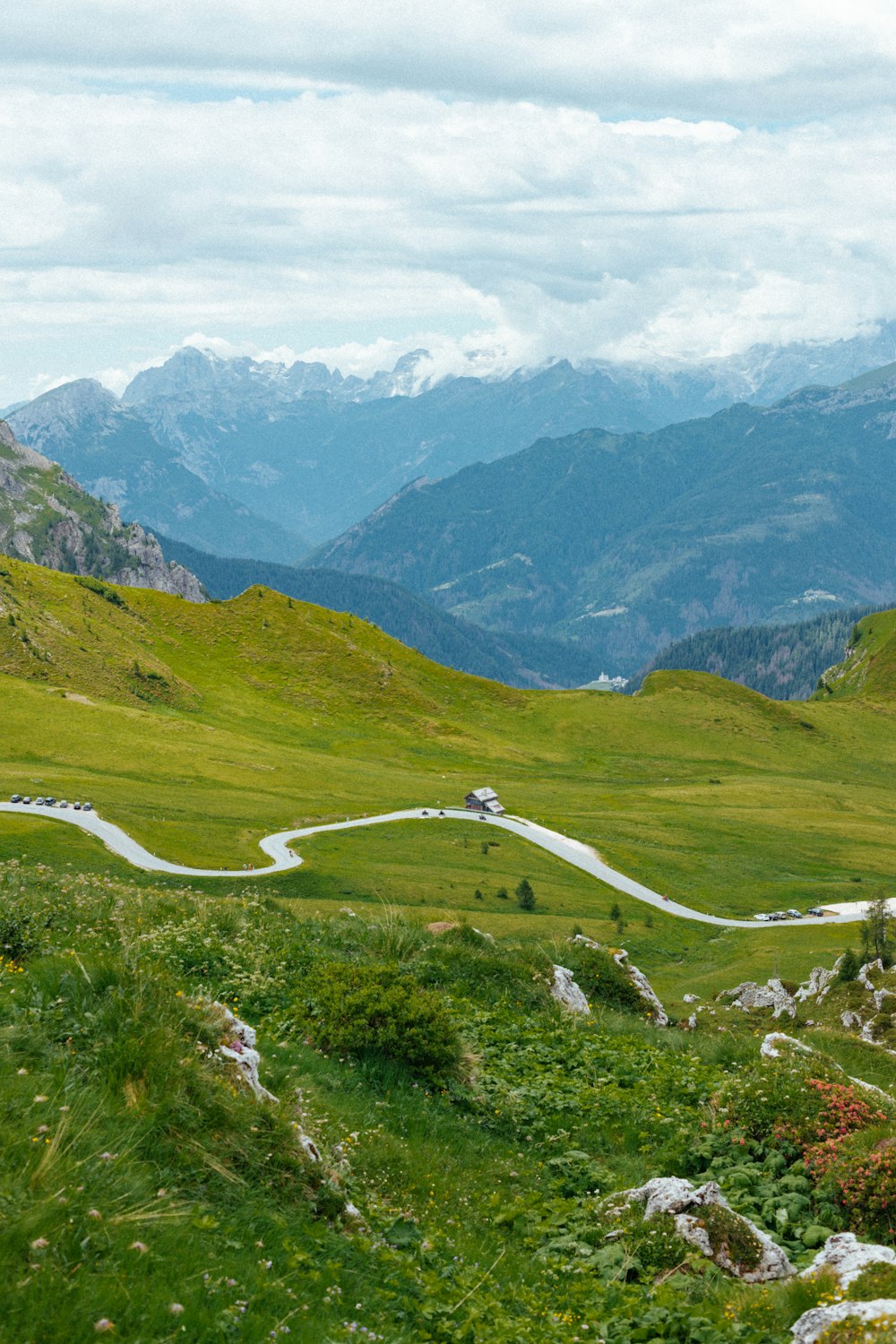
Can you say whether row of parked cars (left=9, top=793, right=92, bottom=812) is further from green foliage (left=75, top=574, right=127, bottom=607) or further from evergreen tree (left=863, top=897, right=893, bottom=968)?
green foliage (left=75, top=574, right=127, bottom=607)

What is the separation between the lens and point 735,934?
89000 mm

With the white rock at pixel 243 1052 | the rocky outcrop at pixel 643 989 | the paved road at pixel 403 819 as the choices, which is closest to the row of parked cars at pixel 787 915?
the paved road at pixel 403 819

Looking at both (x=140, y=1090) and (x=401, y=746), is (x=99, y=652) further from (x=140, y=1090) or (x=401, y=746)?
(x=140, y=1090)

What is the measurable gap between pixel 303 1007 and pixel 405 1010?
6.75 feet

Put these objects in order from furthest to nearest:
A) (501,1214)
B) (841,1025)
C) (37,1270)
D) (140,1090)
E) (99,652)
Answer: (99,652)
(841,1025)
(501,1214)
(140,1090)
(37,1270)

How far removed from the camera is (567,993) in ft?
92.0

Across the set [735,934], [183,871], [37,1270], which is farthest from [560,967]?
[735,934]

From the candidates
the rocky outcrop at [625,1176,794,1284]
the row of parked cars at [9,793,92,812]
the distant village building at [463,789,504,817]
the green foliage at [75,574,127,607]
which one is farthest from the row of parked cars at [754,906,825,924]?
the green foliage at [75,574,127,607]

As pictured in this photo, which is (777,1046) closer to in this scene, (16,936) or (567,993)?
(567,993)

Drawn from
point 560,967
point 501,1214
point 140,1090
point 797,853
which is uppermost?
point 140,1090

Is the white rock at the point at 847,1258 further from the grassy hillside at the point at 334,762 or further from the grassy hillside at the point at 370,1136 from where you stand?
the grassy hillside at the point at 334,762

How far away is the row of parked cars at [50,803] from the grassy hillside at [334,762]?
2426mm

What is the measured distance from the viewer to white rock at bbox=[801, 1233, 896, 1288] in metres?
11.3

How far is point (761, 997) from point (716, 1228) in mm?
40531
